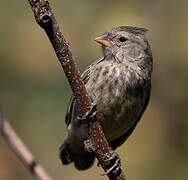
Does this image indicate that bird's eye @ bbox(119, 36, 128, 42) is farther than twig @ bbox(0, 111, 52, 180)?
Yes

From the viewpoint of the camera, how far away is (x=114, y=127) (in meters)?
4.88

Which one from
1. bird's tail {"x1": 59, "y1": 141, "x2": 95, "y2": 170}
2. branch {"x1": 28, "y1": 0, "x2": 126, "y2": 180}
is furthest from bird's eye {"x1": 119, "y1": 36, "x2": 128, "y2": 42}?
branch {"x1": 28, "y1": 0, "x2": 126, "y2": 180}

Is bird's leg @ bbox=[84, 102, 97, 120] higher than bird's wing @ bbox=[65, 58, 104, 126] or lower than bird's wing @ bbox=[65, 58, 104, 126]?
higher

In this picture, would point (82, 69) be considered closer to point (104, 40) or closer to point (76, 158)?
point (104, 40)

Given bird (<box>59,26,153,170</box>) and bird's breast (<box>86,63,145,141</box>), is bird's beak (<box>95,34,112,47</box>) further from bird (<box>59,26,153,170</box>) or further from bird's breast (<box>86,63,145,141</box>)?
bird's breast (<box>86,63,145,141</box>)

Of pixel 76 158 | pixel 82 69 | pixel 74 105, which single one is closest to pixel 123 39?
pixel 82 69

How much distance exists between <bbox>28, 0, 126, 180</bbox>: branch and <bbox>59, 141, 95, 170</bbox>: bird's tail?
1.95 meters

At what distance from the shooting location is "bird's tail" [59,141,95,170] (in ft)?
18.5

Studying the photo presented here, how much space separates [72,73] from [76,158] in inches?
115

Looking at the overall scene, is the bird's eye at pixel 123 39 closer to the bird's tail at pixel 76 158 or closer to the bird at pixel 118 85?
the bird at pixel 118 85

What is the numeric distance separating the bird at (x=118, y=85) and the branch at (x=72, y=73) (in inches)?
34.9

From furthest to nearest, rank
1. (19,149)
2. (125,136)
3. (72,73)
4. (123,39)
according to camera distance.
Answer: (125,136) < (123,39) < (19,149) < (72,73)

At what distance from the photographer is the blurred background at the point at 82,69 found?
16.1 feet

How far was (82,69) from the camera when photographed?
510 centimetres
